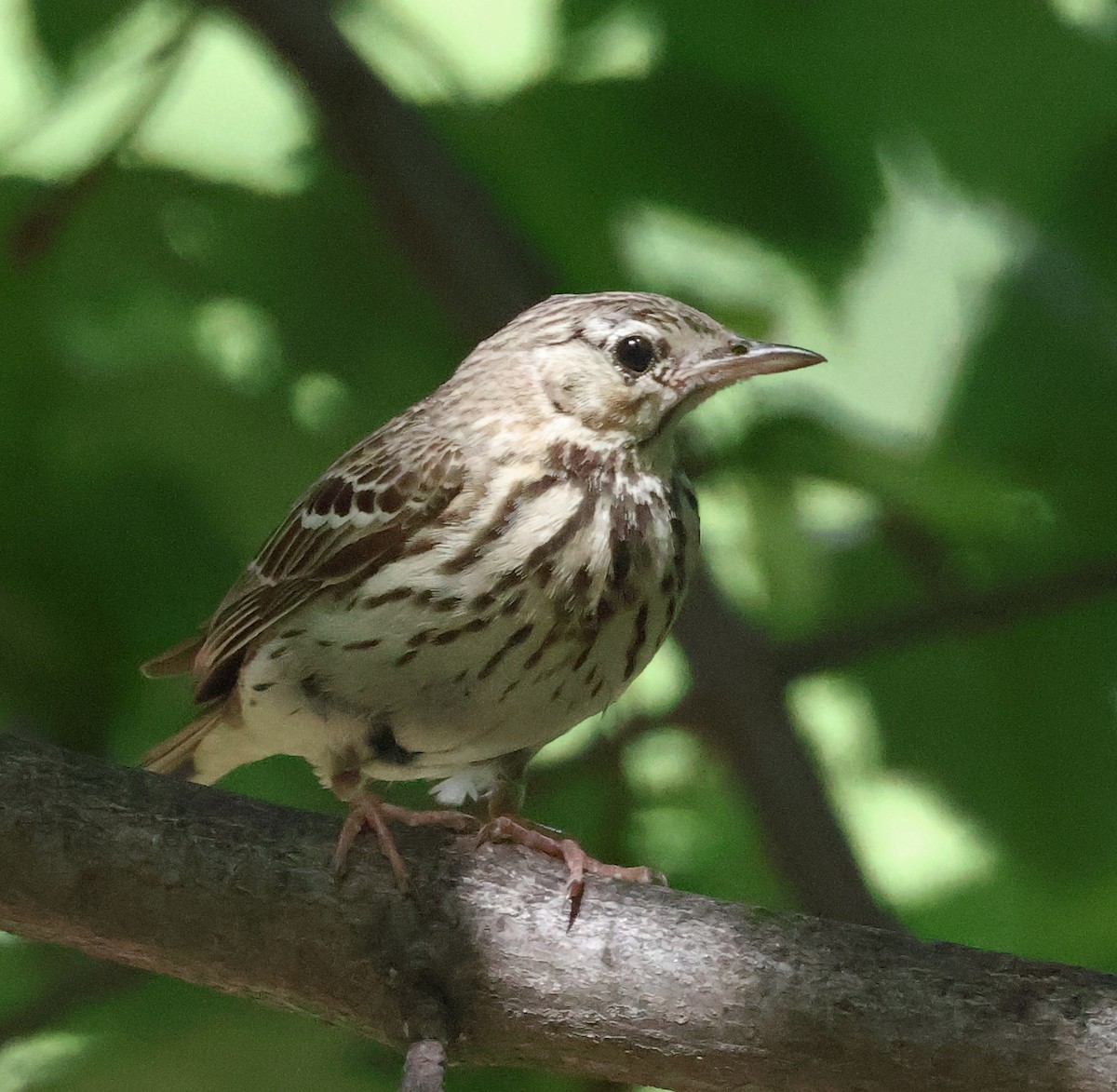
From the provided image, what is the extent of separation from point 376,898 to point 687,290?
1.45m

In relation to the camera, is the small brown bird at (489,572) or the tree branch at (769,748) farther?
the tree branch at (769,748)

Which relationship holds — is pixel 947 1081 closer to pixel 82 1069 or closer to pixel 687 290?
pixel 82 1069

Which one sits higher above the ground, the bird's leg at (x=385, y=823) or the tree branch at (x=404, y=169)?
the tree branch at (x=404, y=169)

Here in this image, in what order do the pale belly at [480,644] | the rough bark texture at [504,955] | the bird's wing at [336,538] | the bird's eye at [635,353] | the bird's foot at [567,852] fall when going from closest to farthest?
the rough bark texture at [504,955] < the bird's foot at [567,852] < the pale belly at [480,644] < the bird's wing at [336,538] < the bird's eye at [635,353]

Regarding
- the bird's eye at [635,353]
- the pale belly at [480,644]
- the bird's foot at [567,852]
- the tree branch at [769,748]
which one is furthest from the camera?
the tree branch at [769,748]

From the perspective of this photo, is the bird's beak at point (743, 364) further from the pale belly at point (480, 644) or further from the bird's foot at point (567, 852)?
the bird's foot at point (567, 852)

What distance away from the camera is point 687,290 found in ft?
10.2

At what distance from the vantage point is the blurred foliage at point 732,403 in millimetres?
2654

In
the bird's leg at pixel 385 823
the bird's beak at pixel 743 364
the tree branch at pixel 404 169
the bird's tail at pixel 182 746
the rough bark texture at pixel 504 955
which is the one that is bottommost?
the rough bark texture at pixel 504 955

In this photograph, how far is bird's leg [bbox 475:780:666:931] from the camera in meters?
2.15

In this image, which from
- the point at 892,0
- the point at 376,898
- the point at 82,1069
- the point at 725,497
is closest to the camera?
the point at 376,898

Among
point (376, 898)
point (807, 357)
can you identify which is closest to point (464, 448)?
point (807, 357)

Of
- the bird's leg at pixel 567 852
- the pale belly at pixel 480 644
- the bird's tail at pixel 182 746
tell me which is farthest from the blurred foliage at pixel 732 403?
the bird's leg at pixel 567 852

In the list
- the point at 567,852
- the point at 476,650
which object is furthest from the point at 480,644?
the point at 567,852
